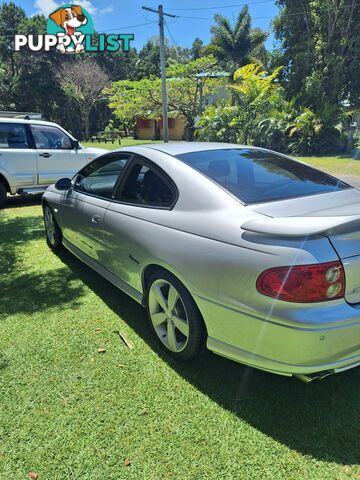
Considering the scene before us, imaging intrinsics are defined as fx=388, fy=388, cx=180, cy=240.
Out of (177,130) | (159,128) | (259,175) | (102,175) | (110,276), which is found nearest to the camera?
(259,175)

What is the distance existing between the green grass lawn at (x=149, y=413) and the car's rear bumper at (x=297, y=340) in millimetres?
395

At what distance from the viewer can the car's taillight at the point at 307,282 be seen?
6.44ft

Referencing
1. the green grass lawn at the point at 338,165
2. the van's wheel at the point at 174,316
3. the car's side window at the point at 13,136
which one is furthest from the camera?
the green grass lawn at the point at 338,165

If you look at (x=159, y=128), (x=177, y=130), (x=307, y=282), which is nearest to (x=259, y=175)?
(x=307, y=282)

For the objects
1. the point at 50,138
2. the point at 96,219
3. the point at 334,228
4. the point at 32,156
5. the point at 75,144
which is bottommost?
the point at 96,219

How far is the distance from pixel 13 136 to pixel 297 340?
777cm

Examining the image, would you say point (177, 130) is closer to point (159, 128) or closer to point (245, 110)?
point (159, 128)

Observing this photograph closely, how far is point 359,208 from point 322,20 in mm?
25887

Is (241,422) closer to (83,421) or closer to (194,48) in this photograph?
(83,421)

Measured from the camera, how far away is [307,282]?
77.5 inches

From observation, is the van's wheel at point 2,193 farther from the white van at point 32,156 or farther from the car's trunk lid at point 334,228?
the car's trunk lid at point 334,228

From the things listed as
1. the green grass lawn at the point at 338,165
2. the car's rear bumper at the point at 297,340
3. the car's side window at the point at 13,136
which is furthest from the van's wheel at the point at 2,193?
the green grass lawn at the point at 338,165

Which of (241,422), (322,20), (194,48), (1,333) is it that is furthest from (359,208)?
(194,48)

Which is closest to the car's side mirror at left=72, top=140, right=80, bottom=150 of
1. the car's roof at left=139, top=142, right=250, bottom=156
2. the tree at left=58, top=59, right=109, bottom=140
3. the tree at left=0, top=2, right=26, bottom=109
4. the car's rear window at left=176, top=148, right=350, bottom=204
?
the car's roof at left=139, top=142, right=250, bottom=156
